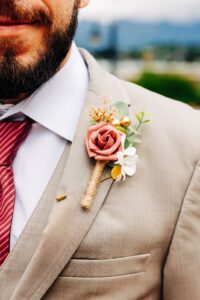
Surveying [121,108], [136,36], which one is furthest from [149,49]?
[121,108]

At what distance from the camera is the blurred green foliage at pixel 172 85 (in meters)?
9.98

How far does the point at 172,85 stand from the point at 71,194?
354 inches

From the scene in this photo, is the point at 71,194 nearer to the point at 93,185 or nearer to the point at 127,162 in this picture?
the point at 93,185

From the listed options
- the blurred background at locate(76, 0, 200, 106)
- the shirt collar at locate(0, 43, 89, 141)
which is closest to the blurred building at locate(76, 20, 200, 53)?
the blurred background at locate(76, 0, 200, 106)

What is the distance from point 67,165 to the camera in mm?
1553

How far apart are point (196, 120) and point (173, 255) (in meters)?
0.42

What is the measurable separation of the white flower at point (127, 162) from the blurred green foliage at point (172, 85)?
8.48 meters

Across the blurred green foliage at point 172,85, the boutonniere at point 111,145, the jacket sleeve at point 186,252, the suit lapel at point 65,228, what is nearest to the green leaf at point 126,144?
the boutonniere at point 111,145

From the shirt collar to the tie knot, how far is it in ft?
0.09

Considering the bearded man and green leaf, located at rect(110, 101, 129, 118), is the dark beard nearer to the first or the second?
the bearded man

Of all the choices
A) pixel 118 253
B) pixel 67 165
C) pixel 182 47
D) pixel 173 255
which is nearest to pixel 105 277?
pixel 118 253

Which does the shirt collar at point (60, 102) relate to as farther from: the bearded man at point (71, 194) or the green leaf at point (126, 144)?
the green leaf at point (126, 144)

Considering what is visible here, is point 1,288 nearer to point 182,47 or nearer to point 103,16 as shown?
point 103,16

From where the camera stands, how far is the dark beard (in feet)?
5.13
